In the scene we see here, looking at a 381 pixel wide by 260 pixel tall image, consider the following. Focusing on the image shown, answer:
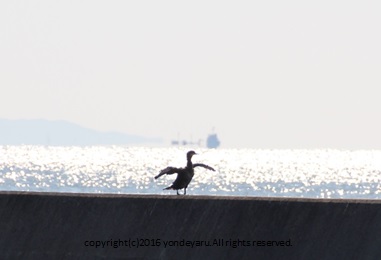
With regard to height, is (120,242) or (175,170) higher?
(175,170)

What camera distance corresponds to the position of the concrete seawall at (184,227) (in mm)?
13977

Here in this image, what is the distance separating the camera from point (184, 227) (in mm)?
14078

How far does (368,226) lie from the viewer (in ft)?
46.1

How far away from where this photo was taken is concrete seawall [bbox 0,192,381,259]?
14.0 metres

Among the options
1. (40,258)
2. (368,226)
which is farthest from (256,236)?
(40,258)

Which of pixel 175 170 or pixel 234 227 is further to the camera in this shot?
pixel 175 170

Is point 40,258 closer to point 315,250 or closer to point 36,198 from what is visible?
point 36,198

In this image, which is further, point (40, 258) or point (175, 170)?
point (175, 170)

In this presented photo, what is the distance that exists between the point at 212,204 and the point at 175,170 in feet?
5.09

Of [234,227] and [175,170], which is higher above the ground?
[175,170]

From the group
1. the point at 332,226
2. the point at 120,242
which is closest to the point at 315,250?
the point at 332,226

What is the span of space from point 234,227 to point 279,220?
1.61 ft

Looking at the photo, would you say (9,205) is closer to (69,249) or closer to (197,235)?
(69,249)

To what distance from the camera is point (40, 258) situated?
14.0 metres
